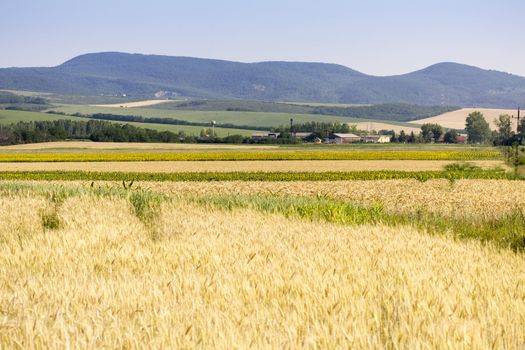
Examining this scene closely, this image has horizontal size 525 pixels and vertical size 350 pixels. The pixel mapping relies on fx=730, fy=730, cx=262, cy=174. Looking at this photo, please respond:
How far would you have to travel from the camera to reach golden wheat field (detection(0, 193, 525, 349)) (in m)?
5.95

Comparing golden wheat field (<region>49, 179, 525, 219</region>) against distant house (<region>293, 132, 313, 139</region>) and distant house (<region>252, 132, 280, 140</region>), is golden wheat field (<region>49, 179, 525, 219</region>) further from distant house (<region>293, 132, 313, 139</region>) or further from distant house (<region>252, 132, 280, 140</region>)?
distant house (<region>293, 132, 313, 139</region>)

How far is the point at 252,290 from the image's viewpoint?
8023mm

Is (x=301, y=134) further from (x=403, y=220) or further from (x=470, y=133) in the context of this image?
(x=403, y=220)

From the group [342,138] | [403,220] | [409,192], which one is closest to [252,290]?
[403,220]

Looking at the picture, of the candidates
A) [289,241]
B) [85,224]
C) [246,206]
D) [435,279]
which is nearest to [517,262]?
[435,279]

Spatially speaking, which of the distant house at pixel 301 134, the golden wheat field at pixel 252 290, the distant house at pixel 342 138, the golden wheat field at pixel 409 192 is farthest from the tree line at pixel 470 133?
the golden wheat field at pixel 252 290

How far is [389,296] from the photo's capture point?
26.1 feet

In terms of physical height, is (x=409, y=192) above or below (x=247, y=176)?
above

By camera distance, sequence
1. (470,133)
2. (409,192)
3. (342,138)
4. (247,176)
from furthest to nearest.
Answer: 1. (470,133)
2. (342,138)
3. (247,176)
4. (409,192)

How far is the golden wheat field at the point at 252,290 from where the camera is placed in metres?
5.95

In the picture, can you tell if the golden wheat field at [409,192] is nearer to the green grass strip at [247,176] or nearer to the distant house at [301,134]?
the green grass strip at [247,176]

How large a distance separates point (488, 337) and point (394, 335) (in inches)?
33.4

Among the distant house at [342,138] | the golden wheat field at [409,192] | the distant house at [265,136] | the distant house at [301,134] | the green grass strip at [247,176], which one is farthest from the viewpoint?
the distant house at [301,134]

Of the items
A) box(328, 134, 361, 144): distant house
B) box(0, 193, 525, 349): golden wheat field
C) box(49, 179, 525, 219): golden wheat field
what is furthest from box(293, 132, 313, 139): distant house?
box(0, 193, 525, 349): golden wheat field
